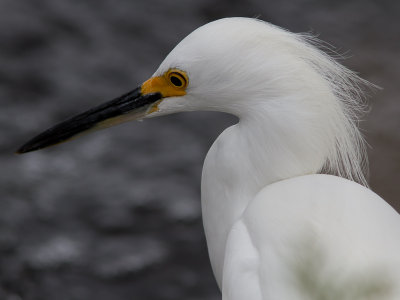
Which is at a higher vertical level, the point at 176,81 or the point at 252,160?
the point at 176,81

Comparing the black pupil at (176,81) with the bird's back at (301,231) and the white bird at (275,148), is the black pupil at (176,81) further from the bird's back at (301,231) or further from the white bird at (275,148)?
the bird's back at (301,231)

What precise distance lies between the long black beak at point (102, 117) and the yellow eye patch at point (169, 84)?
0.02 m

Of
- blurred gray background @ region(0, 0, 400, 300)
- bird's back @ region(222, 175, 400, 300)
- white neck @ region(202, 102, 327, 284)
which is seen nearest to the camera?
bird's back @ region(222, 175, 400, 300)

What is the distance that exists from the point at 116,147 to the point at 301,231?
83.3 inches

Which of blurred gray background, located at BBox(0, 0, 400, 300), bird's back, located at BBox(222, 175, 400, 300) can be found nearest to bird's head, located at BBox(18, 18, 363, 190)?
bird's back, located at BBox(222, 175, 400, 300)

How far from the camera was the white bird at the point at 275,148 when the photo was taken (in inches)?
63.6

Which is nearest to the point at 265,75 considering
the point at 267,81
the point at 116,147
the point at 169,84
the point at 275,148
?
the point at 267,81

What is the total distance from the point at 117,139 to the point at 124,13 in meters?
0.86

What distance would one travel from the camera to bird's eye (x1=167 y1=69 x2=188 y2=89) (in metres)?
1.75

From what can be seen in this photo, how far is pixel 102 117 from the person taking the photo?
200cm

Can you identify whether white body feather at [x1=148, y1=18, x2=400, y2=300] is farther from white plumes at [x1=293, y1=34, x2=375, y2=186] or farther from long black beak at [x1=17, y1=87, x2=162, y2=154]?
long black beak at [x1=17, y1=87, x2=162, y2=154]

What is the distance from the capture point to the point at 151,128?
3633 mm

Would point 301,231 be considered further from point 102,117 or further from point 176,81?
point 102,117

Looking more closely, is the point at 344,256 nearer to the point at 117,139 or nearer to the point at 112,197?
the point at 112,197
